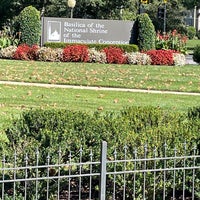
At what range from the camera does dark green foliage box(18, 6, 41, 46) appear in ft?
91.0

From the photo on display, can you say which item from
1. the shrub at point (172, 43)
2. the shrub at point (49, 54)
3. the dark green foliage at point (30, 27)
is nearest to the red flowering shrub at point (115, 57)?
the shrub at point (49, 54)

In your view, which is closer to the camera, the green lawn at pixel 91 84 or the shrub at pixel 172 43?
the green lawn at pixel 91 84

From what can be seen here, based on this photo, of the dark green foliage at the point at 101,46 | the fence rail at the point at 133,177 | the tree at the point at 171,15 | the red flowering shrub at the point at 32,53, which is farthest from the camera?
the tree at the point at 171,15

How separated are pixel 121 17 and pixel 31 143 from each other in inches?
1891

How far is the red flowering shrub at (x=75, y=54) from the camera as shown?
2373cm

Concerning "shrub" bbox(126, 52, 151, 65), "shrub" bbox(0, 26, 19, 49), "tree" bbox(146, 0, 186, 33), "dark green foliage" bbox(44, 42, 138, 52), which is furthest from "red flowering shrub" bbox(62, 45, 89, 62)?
"tree" bbox(146, 0, 186, 33)

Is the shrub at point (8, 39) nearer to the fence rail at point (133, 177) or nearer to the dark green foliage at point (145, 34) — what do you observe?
the dark green foliage at point (145, 34)

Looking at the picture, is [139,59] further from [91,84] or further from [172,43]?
[91,84]

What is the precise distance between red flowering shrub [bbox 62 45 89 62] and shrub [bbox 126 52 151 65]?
1651mm

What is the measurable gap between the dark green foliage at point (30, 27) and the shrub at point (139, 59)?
5.53 meters

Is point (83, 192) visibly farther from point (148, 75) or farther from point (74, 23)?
point (74, 23)

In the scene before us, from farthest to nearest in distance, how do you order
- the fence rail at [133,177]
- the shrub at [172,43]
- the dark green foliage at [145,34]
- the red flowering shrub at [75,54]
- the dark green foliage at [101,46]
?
the shrub at [172,43] → the dark green foliage at [145,34] → the dark green foliage at [101,46] → the red flowering shrub at [75,54] → the fence rail at [133,177]

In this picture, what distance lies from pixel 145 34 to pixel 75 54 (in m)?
5.95

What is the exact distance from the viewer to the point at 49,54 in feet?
78.3
